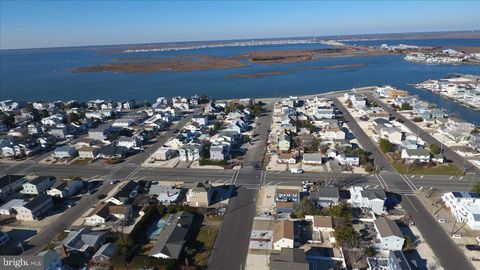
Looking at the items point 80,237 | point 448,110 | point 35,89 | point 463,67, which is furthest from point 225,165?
point 463,67

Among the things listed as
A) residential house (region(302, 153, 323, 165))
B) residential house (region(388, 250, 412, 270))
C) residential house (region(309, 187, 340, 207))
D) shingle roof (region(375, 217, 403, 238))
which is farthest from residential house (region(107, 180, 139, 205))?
residential house (region(388, 250, 412, 270))

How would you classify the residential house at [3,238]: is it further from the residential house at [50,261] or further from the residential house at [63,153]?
the residential house at [63,153]

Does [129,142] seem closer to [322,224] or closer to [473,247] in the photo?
[322,224]

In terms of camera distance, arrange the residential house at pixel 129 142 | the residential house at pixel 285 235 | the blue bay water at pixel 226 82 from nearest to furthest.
→ the residential house at pixel 285 235
the residential house at pixel 129 142
the blue bay water at pixel 226 82

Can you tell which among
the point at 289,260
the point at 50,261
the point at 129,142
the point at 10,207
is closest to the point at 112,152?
the point at 129,142

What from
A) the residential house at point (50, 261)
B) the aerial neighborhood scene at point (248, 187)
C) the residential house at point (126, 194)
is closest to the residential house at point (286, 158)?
the aerial neighborhood scene at point (248, 187)
